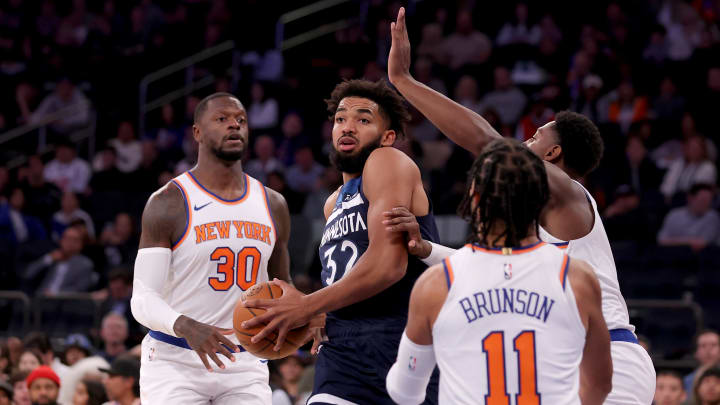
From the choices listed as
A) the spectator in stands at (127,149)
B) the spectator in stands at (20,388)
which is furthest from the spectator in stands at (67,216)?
the spectator in stands at (20,388)

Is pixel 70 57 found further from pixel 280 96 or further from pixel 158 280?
pixel 158 280

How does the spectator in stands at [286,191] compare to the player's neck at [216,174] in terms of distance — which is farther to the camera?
the spectator in stands at [286,191]

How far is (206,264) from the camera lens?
5.37 meters

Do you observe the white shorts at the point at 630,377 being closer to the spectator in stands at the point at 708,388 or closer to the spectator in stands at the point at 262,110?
the spectator in stands at the point at 708,388

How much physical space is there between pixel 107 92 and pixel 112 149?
237 cm

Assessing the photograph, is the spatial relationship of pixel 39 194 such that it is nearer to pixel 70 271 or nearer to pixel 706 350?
pixel 70 271

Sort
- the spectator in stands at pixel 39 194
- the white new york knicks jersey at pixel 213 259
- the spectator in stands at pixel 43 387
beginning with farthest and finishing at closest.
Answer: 1. the spectator in stands at pixel 39 194
2. the spectator in stands at pixel 43 387
3. the white new york knicks jersey at pixel 213 259

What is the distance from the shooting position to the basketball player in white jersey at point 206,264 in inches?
205

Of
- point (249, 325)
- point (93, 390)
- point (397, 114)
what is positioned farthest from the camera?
point (93, 390)

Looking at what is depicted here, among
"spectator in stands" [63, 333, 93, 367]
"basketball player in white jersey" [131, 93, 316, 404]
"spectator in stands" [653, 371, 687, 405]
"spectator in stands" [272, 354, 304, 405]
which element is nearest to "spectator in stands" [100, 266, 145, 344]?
"spectator in stands" [63, 333, 93, 367]

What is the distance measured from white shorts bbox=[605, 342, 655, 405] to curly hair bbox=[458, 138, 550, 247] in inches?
55.4

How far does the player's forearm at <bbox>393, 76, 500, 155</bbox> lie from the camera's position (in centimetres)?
452

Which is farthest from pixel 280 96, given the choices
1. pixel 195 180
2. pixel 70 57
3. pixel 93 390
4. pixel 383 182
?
pixel 383 182

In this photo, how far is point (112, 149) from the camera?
14.7 meters
